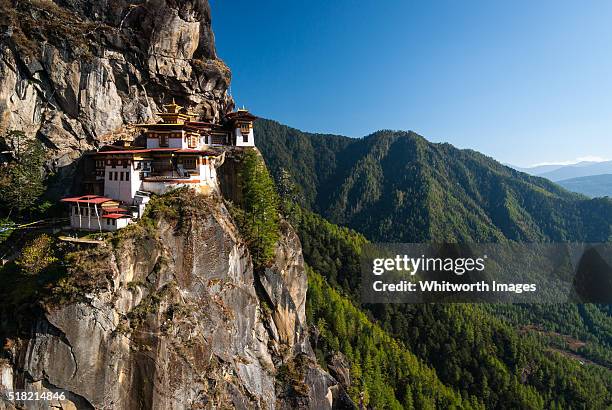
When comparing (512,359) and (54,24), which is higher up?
(54,24)

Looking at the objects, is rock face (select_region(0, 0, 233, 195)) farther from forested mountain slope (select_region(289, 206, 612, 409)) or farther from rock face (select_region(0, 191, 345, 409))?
forested mountain slope (select_region(289, 206, 612, 409))

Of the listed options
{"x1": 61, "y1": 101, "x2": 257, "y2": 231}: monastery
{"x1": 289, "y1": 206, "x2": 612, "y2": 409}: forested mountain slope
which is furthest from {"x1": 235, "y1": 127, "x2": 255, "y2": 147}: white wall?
{"x1": 289, "y1": 206, "x2": 612, "y2": 409}: forested mountain slope

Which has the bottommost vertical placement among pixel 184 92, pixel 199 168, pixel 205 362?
pixel 205 362

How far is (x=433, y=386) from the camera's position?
83.1 metres

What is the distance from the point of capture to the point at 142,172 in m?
39.2

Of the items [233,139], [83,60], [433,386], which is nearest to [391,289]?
[433,386]

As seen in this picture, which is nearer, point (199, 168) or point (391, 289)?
point (199, 168)

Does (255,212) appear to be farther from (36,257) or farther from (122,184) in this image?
(36,257)

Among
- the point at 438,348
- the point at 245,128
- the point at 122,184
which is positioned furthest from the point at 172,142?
the point at 438,348

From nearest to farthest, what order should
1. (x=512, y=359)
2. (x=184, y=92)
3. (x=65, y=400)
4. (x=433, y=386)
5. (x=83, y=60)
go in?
(x=65, y=400) → (x=83, y=60) → (x=184, y=92) → (x=433, y=386) → (x=512, y=359)

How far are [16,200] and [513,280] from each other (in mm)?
209639

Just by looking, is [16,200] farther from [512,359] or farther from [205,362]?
[512,359]

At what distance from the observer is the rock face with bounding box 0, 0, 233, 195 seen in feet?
136

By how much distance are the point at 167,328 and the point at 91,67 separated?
1344 inches
